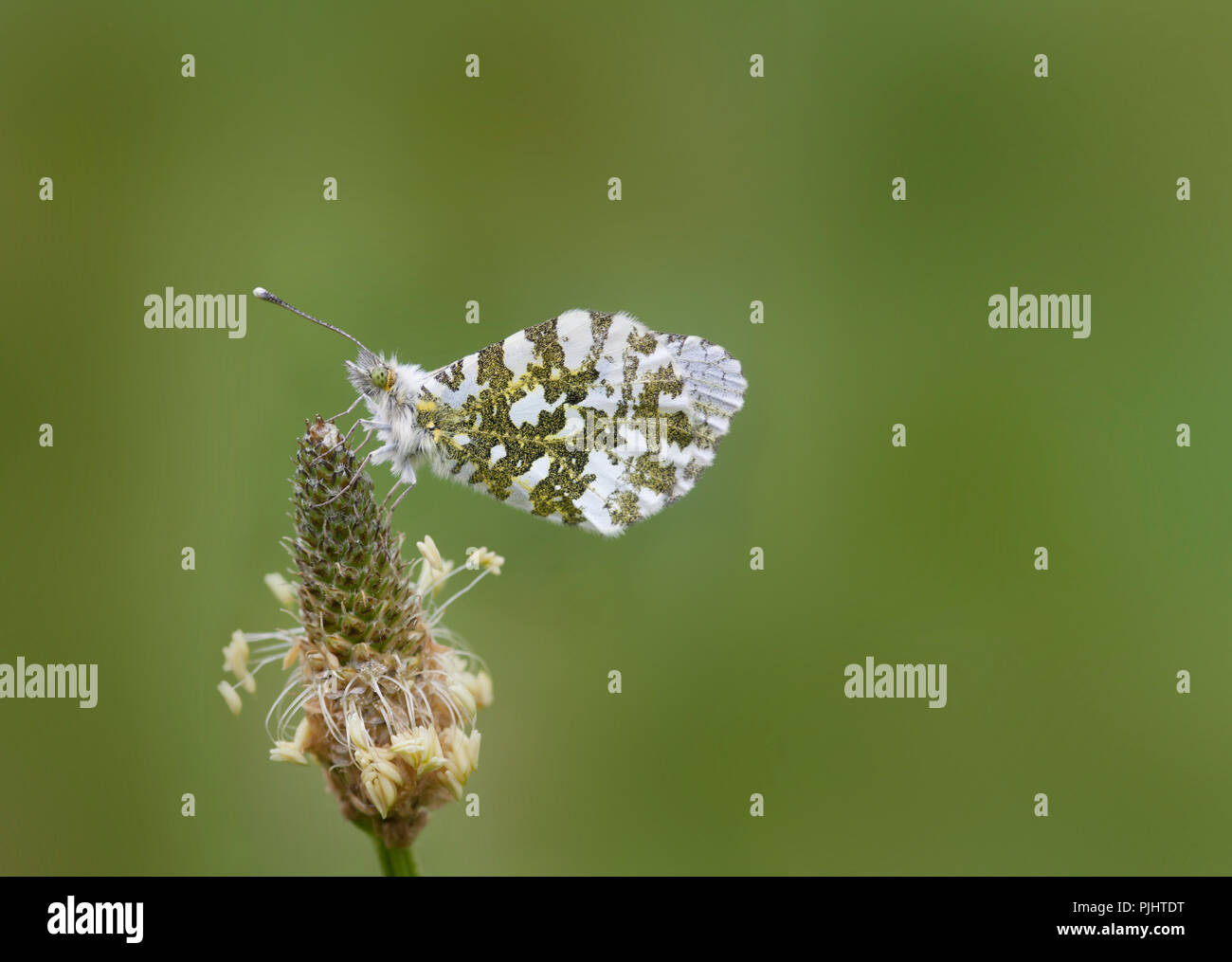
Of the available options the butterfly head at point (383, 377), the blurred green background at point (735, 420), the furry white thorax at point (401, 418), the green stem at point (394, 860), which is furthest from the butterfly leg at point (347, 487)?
the blurred green background at point (735, 420)

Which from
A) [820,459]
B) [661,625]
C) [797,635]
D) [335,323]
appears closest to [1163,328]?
[820,459]

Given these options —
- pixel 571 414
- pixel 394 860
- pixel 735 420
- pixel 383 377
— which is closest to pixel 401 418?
pixel 383 377

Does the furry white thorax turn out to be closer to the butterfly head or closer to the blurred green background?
the butterfly head

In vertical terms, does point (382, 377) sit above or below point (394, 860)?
A: above

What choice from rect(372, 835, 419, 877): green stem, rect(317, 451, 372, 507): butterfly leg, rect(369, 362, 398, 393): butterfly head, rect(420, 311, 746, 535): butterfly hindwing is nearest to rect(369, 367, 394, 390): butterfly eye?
rect(369, 362, 398, 393): butterfly head

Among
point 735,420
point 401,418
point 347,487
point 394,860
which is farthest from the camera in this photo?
point 735,420

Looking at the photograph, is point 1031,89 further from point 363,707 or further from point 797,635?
point 363,707

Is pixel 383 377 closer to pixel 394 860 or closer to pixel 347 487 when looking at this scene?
pixel 347 487
